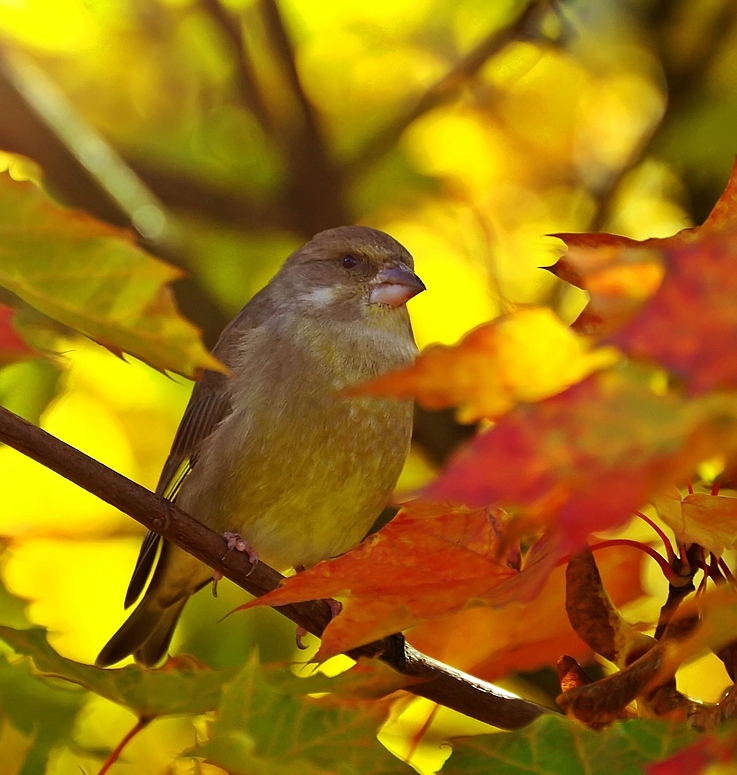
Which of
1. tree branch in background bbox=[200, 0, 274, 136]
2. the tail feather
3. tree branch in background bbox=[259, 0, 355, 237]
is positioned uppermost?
tree branch in background bbox=[200, 0, 274, 136]

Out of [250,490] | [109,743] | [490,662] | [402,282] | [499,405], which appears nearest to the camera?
[499,405]

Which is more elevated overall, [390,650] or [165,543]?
[165,543]

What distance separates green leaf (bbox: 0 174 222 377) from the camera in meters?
1.79

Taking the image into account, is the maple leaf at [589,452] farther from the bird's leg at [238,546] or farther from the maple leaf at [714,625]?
the bird's leg at [238,546]

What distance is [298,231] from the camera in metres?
5.00

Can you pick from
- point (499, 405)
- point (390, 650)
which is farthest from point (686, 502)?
point (390, 650)

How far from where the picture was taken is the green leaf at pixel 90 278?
1795 mm

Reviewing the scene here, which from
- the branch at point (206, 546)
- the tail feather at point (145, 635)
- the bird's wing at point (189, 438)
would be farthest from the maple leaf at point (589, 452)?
the tail feather at point (145, 635)

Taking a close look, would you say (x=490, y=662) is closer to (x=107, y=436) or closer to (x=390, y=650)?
(x=390, y=650)

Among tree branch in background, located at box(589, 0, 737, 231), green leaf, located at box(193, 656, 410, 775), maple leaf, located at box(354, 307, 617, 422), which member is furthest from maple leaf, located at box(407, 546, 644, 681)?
tree branch in background, located at box(589, 0, 737, 231)

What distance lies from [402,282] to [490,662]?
6.30 feet

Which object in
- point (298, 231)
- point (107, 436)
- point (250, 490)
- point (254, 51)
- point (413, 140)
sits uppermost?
point (254, 51)

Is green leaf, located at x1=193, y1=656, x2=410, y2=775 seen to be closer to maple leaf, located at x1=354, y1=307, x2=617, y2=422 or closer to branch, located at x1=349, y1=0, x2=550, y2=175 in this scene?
maple leaf, located at x1=354, y1=307, x2=617, y2=422

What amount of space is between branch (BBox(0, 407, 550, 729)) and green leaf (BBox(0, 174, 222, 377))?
336 mm
